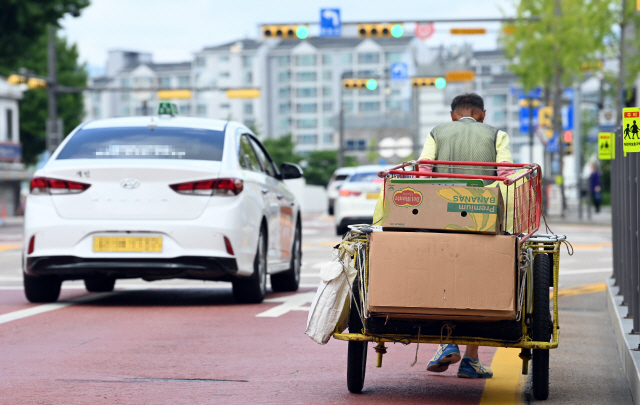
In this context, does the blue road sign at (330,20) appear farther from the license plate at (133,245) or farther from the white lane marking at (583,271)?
the license plate at (133,245)

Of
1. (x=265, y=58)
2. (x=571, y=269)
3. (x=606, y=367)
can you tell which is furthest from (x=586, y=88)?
(x=606, y=367)

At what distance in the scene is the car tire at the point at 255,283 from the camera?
10.3 meters

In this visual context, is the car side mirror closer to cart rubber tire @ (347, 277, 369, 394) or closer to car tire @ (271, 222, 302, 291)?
car tire @ (271, 222, 302, 291)

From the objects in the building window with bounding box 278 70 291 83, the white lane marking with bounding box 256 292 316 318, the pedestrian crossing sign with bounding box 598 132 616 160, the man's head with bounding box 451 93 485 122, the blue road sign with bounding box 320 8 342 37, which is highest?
the building window with bounding box 278 70 291 83

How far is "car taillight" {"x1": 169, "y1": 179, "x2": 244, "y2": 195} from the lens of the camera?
31.8ft

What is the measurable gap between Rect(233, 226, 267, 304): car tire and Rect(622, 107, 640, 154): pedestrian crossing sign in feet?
14.2

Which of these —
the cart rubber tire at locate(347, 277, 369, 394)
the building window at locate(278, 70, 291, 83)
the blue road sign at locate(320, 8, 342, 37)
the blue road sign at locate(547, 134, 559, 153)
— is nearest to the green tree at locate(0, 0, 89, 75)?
the blue road sign at locate(320, 8, 342, 37)

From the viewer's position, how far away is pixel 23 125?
74.6 metres

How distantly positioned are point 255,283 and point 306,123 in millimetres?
138578

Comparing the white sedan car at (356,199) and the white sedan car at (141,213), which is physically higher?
the white sedan car at (141,213)

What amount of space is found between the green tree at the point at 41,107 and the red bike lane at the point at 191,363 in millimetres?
66395

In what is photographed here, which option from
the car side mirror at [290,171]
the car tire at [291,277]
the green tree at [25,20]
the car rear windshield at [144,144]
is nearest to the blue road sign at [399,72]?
the green tree at [25,20]

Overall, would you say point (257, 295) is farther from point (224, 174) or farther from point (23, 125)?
point (23, 125)

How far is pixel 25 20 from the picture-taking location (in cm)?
3678
